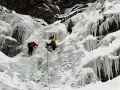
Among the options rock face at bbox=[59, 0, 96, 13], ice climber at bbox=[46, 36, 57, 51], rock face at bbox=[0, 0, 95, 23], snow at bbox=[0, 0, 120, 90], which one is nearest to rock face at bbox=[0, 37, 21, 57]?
snow at bbox=[0, 0, 120, 90]

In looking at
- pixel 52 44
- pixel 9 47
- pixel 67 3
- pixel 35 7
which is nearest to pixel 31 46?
pixel 52 44

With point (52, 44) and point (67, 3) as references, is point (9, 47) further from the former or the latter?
point (67, 3)

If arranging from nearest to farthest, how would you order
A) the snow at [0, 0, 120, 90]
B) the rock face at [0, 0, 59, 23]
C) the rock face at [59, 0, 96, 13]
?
the snow at [0, 0, 120, 90]
the rock face at [0, 0, 59, 23]
the rock face at [59, 0, 96, 13]

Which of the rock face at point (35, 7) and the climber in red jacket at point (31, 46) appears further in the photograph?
the rock face at point (35, 7)

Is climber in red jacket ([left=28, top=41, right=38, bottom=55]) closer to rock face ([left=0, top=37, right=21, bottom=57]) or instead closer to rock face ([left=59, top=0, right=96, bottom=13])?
rock face ([left=0, top=37, right=21, bottom=57])

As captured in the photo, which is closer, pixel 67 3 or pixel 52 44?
pixel 52 44

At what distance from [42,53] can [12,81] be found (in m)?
3.11

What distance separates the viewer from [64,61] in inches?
485

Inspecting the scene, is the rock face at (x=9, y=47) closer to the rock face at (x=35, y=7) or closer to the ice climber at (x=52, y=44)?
the ice climber at (x=52, y=44)

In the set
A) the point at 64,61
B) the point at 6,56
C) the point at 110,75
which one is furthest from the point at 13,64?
the point at 110,75

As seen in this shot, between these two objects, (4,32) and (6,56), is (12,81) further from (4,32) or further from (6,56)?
(4,32)

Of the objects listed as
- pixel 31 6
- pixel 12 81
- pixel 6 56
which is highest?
pixel 31 6

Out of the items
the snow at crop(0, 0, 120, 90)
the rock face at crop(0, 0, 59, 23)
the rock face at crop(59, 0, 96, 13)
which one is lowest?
the snow at crop(0, 0, 120, 90)

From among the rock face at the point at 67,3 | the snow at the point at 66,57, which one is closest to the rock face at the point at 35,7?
the rock face at the point at 67,3
